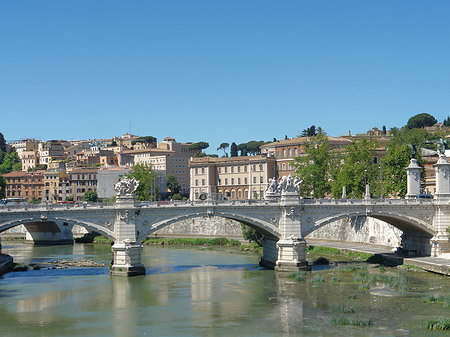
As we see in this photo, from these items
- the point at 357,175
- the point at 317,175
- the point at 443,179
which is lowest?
the point at 443,179

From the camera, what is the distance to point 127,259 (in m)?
43.0

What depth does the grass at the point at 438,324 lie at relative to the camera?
28.8m

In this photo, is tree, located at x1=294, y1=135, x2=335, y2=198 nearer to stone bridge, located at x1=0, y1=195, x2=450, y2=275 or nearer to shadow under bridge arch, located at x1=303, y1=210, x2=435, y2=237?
stone bridge, located at x1=0, y1=195, x2=450, y2=275

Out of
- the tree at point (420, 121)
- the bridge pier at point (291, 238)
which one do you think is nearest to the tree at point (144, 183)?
the bridge pier at point (291, 238)

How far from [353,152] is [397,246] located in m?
17.8

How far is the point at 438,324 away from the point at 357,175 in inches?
1443

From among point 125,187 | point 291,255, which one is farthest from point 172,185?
point 125,187

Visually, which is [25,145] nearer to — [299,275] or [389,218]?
[389,218]

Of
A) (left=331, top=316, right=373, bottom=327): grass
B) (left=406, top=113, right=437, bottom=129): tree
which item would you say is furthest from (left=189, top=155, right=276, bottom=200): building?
(left=331, top=316, right=373, bottom=327): grass

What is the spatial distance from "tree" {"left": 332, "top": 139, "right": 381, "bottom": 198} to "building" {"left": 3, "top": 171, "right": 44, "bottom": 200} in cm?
6814

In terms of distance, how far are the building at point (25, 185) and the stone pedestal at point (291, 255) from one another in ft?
273

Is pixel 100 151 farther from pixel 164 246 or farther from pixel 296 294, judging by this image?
pixel 296 294

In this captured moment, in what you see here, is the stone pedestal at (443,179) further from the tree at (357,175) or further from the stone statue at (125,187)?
the stone statue at (125,187)

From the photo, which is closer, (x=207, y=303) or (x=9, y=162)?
(x=207, y=303)
